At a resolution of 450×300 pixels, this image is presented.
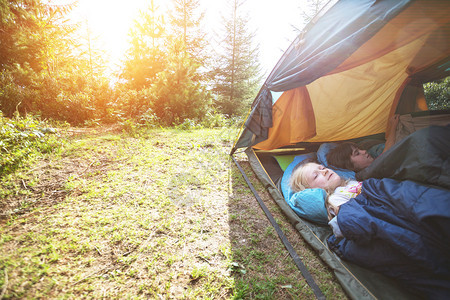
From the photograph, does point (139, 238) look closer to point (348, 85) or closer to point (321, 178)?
point (321, 178)

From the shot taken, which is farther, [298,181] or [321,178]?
[298,181]

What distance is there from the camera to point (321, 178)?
2201mm

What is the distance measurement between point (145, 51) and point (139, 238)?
257 inches

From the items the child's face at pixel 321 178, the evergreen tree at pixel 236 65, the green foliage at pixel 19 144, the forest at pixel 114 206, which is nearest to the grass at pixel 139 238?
the forest at pixel 114 206

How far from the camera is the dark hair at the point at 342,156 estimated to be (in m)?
2.71

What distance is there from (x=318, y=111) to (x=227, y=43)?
411 inches

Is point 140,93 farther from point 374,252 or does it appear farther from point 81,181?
point 374,252

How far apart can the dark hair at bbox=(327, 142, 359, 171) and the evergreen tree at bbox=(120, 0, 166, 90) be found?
6.15m

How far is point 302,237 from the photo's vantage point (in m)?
1.74

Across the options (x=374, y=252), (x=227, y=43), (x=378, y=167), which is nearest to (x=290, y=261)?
(x=374, y=252)

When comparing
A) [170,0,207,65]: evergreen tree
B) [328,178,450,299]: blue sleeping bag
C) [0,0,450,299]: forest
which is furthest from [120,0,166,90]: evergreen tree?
[328,178,450,299]: blue sleeping bag

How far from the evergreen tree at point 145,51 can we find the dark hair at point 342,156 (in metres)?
6.15

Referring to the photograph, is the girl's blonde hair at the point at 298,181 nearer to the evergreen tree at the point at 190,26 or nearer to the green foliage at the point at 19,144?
the green foliage at the point at 19,144

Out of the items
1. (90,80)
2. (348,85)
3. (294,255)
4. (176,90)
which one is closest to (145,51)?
(176,90)
